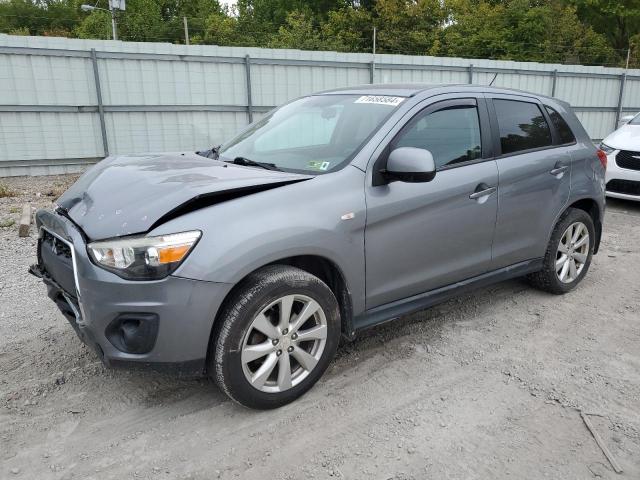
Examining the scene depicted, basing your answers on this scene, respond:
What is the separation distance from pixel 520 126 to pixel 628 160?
15.6ft

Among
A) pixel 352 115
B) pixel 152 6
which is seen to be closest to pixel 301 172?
pixel 352 115

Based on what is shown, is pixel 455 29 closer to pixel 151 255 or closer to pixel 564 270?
pixel 564 270

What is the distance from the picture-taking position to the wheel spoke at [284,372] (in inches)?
112

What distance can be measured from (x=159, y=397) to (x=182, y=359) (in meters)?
0.62

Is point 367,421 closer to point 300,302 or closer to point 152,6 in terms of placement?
point 300,302

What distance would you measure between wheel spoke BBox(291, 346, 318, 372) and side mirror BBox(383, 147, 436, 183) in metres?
1.11

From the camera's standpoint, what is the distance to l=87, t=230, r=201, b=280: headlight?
2477 mm

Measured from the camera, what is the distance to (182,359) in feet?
8.50

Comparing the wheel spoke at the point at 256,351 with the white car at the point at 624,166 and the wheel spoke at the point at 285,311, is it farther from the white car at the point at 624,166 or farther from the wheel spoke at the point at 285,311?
the white car at the point at 624,166

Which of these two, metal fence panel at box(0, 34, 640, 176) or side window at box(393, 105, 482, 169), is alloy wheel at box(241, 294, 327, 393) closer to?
side window at box(393, 105, 482, 169)

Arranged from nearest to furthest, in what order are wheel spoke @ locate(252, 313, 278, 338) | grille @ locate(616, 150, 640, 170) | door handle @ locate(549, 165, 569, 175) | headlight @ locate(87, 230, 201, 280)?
headlight @ locate(87, 230, 201, 280) → wheel spoke @ locate(252, 313, 278, 338) → door handle @ locate(549, 165, 569, 175) → grille @ locate(616, 150, 640, 170)

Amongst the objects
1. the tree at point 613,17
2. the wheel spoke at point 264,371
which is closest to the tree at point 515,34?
the tree at point 613,17

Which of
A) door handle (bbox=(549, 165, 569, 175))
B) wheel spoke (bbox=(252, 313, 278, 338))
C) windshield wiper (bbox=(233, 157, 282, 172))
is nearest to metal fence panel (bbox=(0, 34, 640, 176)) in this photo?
windshield wiper (bbox=(233, 157, 282, 172))

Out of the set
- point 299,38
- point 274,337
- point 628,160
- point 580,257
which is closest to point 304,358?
point 274,337
